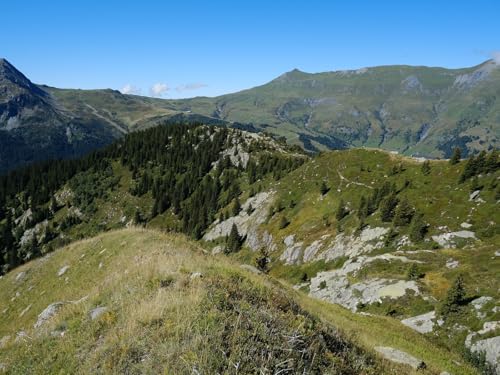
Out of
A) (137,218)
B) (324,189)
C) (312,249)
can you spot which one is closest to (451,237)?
(312,249)

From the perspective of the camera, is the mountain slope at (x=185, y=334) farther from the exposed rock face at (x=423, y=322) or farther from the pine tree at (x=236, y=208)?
the pine tree at (x=236, y=208)

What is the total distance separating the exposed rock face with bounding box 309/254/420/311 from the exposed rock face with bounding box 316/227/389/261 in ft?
27.4

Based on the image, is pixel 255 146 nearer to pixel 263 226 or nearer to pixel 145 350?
pixel 263 226

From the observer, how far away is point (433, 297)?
36344 millimetres

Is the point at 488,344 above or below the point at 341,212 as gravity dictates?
above

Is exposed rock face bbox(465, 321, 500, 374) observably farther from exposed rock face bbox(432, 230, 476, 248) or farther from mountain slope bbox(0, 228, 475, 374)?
exposed rock face bbox(432, 230, 476, 248)

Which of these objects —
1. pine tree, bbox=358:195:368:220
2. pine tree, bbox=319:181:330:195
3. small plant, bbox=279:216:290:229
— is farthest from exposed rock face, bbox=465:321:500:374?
pine tree, bbox=319:181:330:195

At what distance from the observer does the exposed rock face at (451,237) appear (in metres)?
51.4

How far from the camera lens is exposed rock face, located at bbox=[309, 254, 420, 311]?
39.7 metres

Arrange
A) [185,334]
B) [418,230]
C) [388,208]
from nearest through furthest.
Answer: [185,334] → [418,230] → [388,208]

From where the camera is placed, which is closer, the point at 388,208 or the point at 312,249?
the point at 388,208

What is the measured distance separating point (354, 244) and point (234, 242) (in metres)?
43.4

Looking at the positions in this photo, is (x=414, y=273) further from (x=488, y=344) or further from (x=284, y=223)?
(x=284, y=223)

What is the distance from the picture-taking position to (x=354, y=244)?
219 feet
